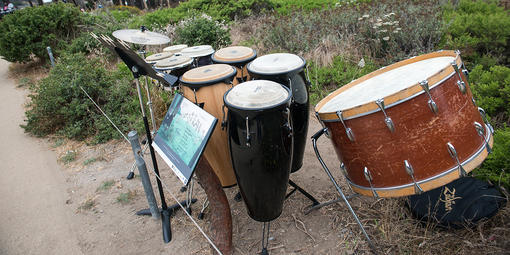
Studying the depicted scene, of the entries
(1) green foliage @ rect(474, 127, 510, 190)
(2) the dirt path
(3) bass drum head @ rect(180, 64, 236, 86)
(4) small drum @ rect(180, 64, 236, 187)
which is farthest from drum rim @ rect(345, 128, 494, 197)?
(2) the dirt path

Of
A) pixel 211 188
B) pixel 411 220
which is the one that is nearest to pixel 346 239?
pixel 411 220

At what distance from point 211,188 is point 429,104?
5.37 ft

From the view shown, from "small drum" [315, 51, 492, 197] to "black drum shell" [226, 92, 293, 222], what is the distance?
36cm

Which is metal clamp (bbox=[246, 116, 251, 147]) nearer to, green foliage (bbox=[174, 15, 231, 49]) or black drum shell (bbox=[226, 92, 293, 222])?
black drum shell (bbox=[226, 92, 293, 222])

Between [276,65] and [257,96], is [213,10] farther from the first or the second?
[257,96]

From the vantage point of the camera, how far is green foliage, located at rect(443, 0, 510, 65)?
4.62m

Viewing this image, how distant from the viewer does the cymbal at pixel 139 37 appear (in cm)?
243

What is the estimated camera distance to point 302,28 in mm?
6645

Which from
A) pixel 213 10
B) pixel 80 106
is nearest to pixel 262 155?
pixel 80 106

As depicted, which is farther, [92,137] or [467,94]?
[92,137]

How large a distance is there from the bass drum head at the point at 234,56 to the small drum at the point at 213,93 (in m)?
0.33

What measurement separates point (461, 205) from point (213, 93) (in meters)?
2.12

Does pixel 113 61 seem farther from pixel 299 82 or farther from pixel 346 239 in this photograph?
pixel 346 239

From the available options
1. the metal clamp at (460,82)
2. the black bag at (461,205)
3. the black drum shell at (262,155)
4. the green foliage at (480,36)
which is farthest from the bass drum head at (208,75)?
the green foliage at (480,36)
